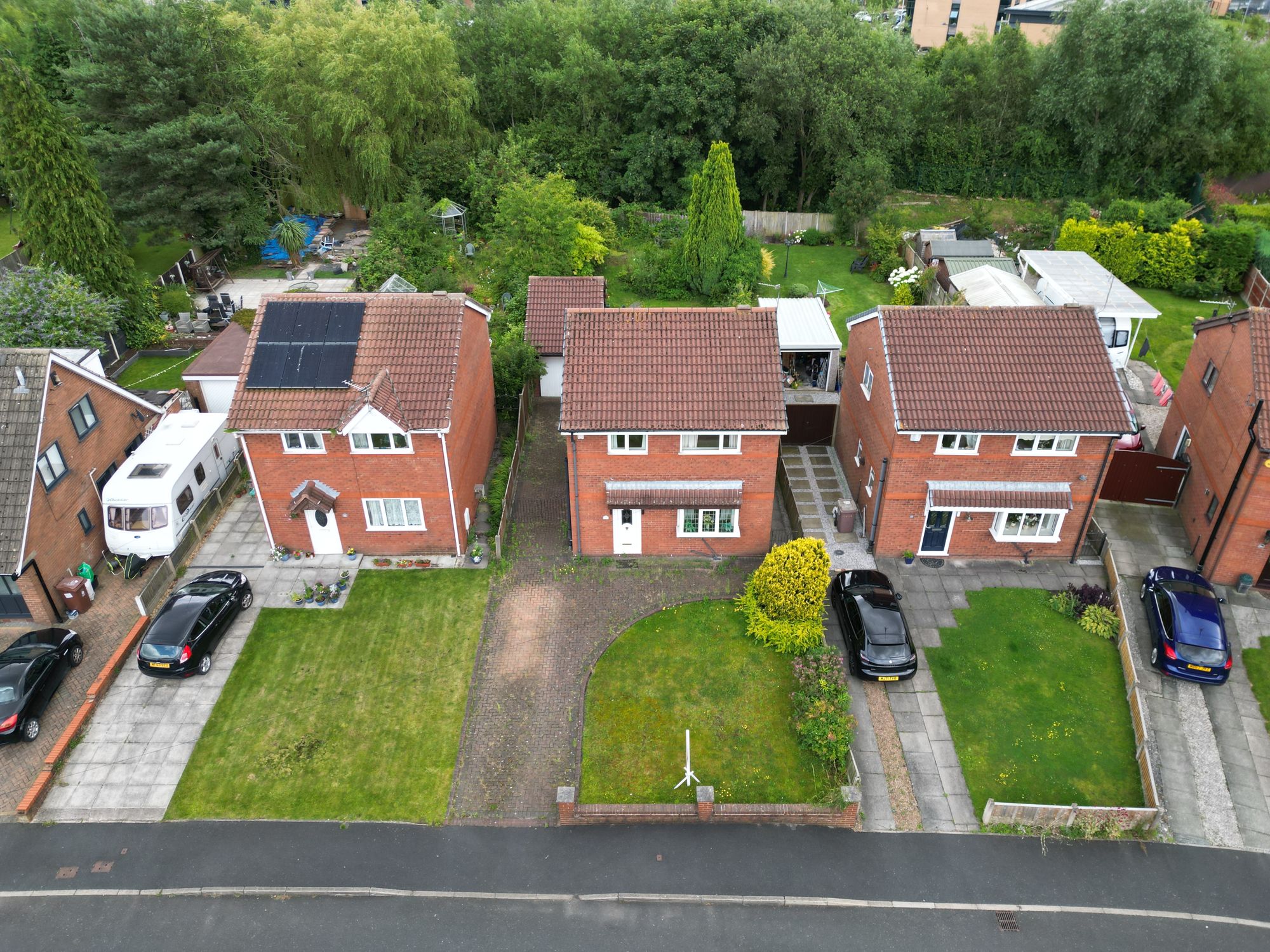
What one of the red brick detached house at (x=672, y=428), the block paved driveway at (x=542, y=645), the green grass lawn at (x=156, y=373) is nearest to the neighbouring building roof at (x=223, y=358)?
the green grass lawn at (x=156, y=373)

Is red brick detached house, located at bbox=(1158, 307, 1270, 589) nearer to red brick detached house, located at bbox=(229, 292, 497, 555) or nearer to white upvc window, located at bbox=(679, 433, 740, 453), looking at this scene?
white upvc window, located at bbox=(679, 433, 740, 453)

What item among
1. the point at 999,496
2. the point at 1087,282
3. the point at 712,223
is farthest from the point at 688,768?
the point at 1087,282

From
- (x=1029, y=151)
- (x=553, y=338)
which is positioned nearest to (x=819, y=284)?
→ (x=553, y=338)

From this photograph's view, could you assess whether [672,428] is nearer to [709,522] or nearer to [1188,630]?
[709,522]

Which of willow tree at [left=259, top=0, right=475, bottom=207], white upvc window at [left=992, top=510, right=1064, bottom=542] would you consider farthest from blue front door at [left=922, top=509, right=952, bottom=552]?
willow tree at [left=259, top=0, right=475, bottom=207]

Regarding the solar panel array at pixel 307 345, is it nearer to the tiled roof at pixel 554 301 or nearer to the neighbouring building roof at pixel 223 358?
the neighbouring building roof at pixel 223 358

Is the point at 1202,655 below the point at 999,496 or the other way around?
below

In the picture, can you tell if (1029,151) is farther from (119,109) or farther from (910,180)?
(119,109)
